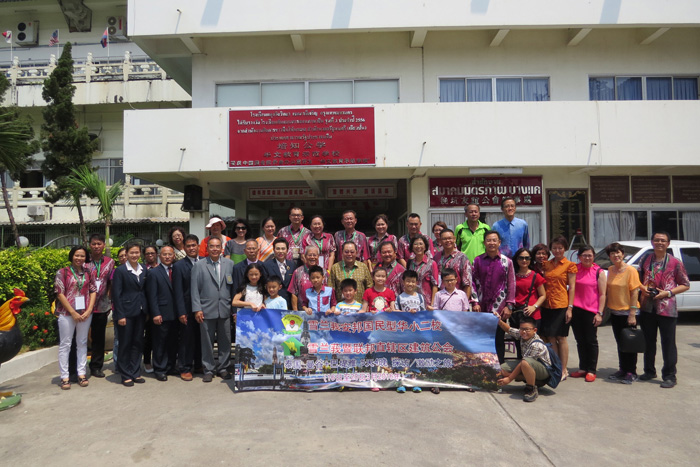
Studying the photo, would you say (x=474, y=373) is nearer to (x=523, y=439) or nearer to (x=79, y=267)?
(x=523, y=439)

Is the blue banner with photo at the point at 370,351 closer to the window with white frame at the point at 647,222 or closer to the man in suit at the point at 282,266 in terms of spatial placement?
the man in suit at the point at 282,266

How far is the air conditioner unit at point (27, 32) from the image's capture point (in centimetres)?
2238

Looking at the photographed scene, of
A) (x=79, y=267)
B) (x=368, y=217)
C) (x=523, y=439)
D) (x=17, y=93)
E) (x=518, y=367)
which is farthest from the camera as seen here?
(x=17, y=93)

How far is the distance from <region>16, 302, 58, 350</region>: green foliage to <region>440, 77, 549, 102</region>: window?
351 inches

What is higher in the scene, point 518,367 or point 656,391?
point 518,367

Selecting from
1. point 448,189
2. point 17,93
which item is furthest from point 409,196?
point 17,93

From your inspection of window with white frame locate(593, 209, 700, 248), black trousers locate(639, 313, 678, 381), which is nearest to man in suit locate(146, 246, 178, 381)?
black trousers locate(639, 313, 678, 381)

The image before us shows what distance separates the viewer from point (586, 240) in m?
10.7

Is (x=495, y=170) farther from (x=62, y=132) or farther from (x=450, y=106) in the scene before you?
(x=62, y=132)

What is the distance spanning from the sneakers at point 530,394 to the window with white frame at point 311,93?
7.76 meters

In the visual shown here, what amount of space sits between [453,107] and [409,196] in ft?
7.34

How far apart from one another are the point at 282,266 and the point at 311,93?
638cm

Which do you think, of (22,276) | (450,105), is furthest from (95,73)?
(450,105)

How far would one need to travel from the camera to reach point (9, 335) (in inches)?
181
